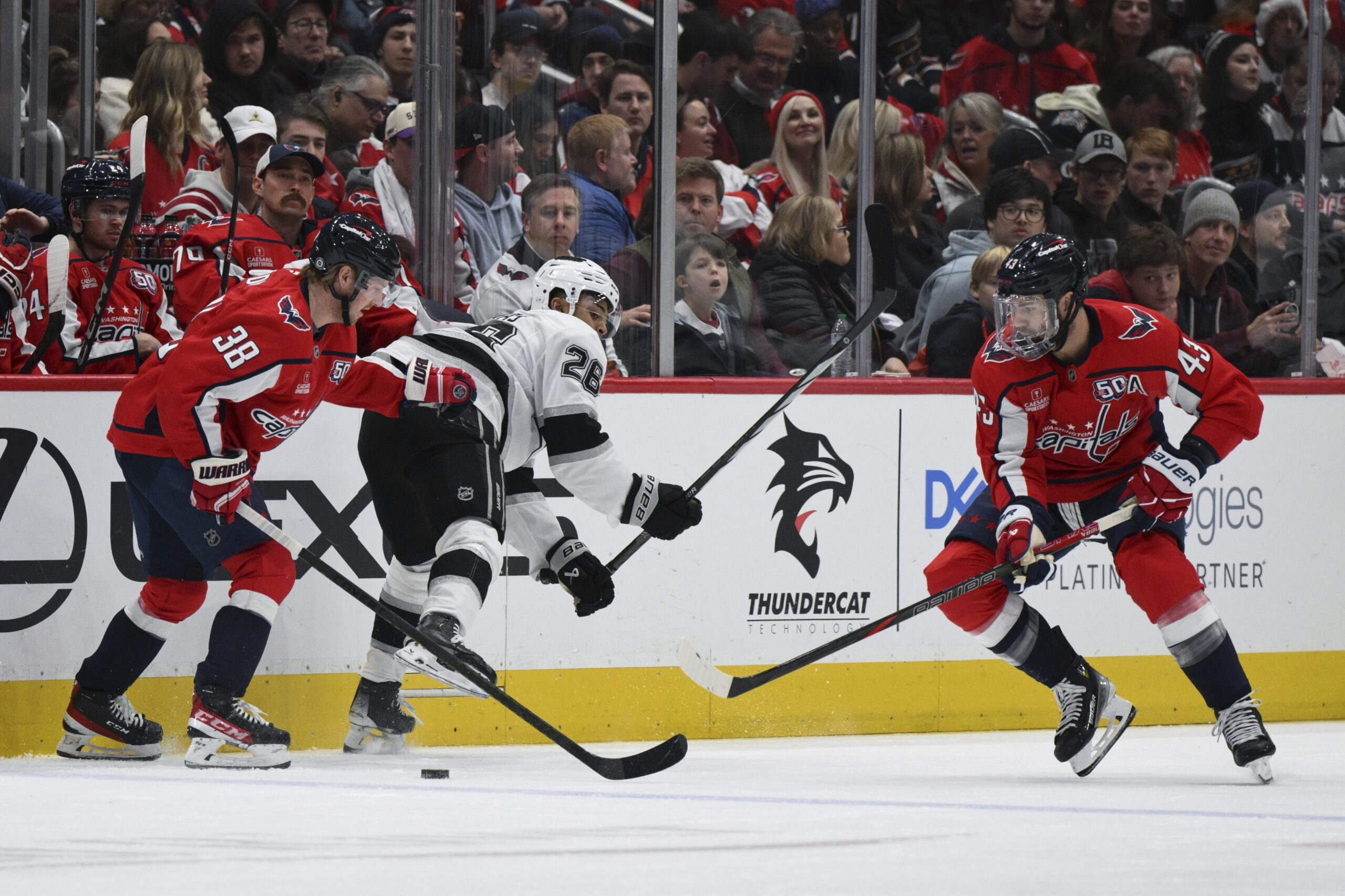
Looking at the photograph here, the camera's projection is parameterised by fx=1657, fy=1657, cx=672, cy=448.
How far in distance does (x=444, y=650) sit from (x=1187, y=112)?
3.95m

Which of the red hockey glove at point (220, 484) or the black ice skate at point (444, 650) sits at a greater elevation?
the red hockey glove at point (220, 484)

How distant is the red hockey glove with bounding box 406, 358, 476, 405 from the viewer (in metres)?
3.91

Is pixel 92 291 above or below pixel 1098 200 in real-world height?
below

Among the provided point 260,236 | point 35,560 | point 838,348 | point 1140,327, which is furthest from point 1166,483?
point 35,560

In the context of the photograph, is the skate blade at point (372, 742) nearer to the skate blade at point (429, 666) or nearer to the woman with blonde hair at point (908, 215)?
the skate blade at point (429, 666)

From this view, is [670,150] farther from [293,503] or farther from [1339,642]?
[1339,642]

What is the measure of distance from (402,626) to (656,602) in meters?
1.10

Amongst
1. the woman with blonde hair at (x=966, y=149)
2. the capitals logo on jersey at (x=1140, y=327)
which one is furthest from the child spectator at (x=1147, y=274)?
the capitals logo on jersey at (x=1140, y=327)

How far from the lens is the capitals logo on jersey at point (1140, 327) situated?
3.87 metres

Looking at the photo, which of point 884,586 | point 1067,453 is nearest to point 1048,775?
point 1067,453

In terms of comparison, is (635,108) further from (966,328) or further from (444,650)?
(444,650)

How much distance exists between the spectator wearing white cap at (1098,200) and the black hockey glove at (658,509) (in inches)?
90.3

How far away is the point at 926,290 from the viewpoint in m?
5.27

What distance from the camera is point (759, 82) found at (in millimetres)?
5457
